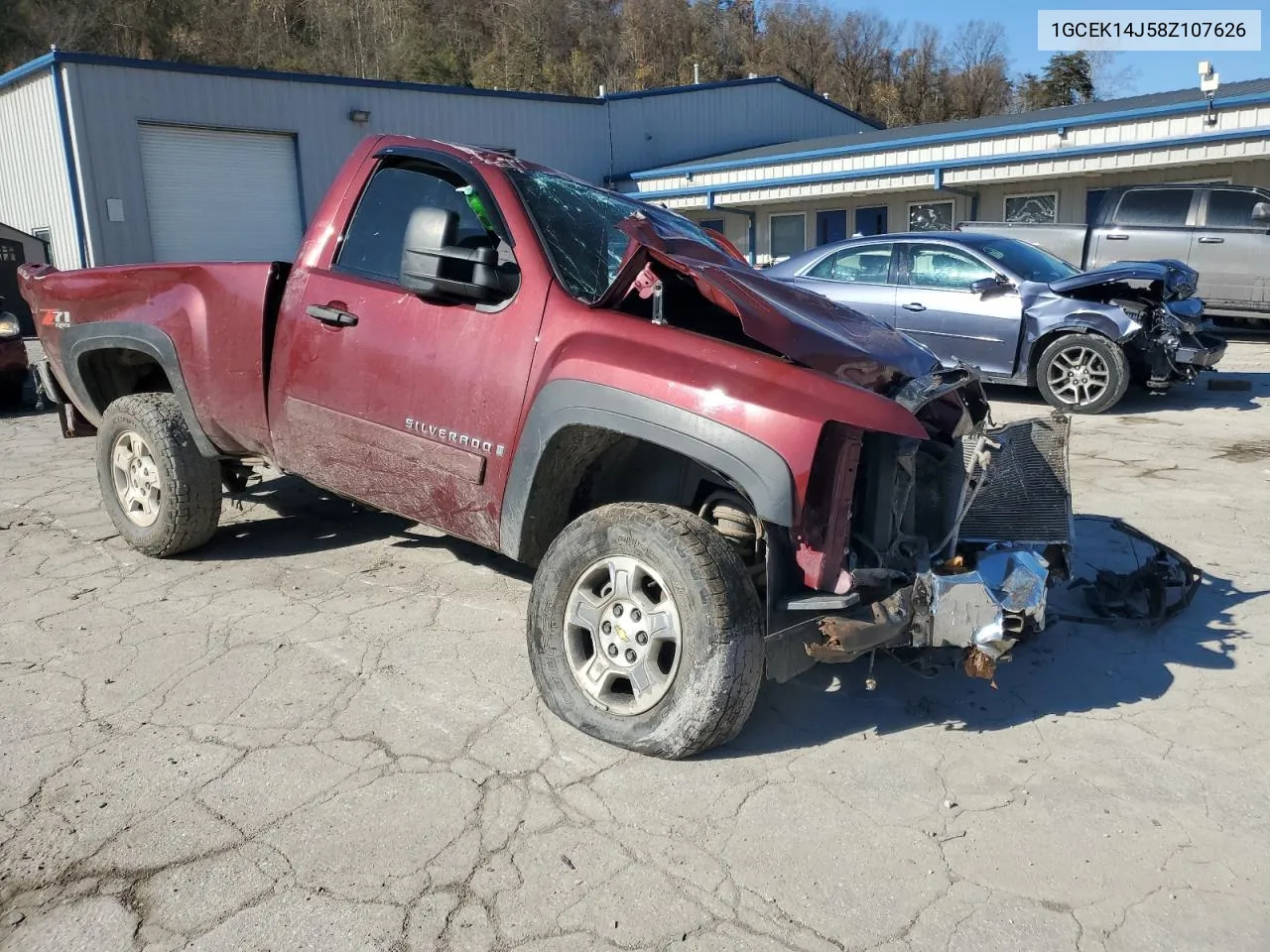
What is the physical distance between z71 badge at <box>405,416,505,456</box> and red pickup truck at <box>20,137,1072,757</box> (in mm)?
14

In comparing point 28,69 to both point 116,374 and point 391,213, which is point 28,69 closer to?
point 116,374

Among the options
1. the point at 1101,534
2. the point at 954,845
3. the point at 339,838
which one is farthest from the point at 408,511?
the point at 1101,534

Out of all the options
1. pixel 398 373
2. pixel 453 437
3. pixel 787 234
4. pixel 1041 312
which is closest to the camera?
pixel 453 437

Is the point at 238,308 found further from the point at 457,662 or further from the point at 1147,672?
the point at 1147,672

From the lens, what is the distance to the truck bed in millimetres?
4270

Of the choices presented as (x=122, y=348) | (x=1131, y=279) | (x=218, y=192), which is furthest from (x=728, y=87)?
(x=122, y=348)

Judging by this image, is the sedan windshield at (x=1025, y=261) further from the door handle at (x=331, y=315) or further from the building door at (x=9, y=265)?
the building door at (x=9, y=265)

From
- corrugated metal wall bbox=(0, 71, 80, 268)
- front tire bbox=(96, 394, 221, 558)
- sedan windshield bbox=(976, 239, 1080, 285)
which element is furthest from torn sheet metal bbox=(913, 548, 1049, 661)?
corrugated metal wall bbox=(0, 71, 80, 268)

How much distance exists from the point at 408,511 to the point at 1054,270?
25.7ft

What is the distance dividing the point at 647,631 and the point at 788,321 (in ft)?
3.60

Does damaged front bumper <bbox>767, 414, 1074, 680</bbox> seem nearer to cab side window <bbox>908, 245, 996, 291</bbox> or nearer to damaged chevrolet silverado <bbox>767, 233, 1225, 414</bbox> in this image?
damaged chevrolet silverado <bbox>767, 233, 1225, 414</bbox>

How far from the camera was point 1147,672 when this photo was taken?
12.3 feet

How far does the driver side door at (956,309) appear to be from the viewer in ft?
29.8

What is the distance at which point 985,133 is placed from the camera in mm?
17156
